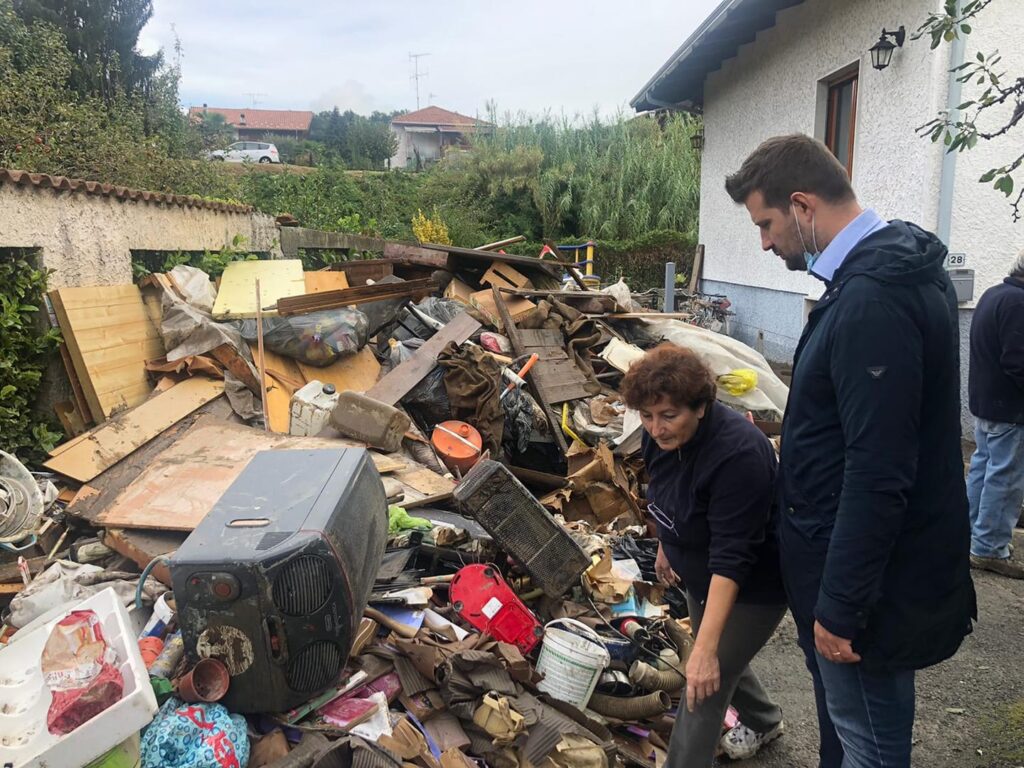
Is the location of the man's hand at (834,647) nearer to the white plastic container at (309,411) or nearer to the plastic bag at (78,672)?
the plastic bag at (78,672)

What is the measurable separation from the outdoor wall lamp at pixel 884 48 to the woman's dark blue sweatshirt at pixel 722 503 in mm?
5676

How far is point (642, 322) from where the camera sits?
300 inches

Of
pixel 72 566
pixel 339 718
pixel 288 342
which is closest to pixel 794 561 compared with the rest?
pixel 339 718

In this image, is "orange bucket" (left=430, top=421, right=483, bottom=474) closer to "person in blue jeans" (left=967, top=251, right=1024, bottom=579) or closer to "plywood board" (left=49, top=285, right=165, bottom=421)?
"plywood board" (left=49, top=285, right=165, bottom=421)

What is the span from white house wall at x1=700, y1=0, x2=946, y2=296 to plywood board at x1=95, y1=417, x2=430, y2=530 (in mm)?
5208

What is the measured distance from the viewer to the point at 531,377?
20.2 ft

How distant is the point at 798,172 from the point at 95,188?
5.35m

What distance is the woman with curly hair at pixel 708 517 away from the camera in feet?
6.50

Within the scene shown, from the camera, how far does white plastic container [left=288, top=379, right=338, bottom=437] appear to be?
16.8ft

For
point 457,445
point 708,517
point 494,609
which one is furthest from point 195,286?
point 708,517

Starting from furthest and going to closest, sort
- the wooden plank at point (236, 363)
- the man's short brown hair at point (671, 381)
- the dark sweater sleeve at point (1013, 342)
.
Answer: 1. the wooden plank at point (236, 363)
2. the dark sweater sleeve at point (1013, 342)
3. the man's short brown hair at point (671, 381)

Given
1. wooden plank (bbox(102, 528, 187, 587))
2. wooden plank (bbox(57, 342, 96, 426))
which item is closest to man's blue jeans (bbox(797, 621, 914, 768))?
wooden plank (bbox(102, 528, 187, 587))

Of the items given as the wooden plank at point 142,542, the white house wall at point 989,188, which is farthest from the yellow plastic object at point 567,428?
the white house wall at point 989,188

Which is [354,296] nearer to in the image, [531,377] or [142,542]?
[531,377]
